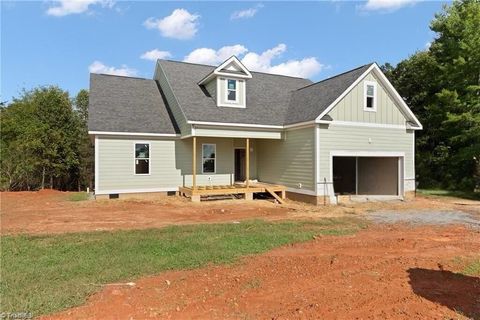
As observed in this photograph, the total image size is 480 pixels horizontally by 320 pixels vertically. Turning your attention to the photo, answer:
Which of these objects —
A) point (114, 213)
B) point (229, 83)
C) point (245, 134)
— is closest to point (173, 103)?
point (229, 83)

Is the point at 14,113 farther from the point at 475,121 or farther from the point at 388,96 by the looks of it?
the point at 475,121

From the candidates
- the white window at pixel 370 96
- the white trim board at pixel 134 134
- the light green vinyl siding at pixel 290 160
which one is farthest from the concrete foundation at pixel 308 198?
the white trim board at pixel 134 134

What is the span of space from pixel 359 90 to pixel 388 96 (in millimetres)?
1916

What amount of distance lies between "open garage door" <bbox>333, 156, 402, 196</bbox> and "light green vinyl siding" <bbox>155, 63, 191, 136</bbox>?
8.73 m

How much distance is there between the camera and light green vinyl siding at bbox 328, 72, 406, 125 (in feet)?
51.5

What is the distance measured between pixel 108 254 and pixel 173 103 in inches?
493

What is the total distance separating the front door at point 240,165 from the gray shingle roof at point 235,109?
10.1 ft

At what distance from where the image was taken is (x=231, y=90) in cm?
1811

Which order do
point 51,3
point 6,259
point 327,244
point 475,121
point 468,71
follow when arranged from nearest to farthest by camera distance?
point 6,259, point 327,244, point 51,3, point 475,121, point 468,71

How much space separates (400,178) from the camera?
57.1 feet

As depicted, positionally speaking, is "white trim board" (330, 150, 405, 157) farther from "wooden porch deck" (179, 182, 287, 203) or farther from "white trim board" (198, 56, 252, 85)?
"white trim board" (198, 56, 252, 85)

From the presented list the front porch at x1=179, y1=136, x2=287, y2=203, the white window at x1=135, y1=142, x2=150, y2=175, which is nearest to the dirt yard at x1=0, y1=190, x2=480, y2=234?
the front porch at x1=179, y1=136, x2=287, y2=203

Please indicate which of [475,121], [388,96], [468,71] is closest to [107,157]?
[388,96]

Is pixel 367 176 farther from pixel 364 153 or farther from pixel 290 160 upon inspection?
pixel 290 160
